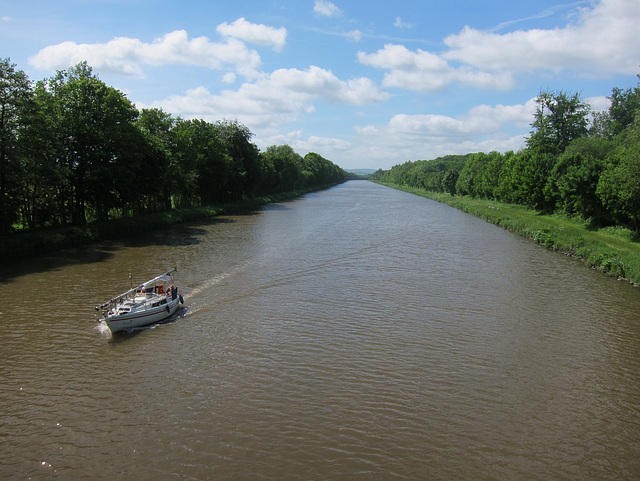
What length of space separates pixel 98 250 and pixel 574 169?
140 feet

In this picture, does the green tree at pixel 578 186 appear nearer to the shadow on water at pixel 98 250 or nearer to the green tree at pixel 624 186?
the green tree at pixel 624 186

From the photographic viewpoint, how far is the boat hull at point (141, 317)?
54.0 feet

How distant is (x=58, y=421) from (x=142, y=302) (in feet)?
23.9

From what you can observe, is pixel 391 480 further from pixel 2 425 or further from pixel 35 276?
pixel 35 276

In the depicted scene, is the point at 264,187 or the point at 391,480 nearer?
the point at 391,480

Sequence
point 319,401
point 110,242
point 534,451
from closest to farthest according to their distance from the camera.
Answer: point 534,451 → point 319,401 → point 110,242

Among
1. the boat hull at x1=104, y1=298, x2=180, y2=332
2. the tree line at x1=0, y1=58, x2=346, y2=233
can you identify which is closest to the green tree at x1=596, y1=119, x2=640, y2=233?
the boat hull at x1=104, y1=298, x2=180, y2=332

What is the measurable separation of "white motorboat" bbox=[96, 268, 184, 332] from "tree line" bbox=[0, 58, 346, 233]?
17257 mm

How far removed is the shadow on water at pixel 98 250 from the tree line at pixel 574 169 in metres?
34.5

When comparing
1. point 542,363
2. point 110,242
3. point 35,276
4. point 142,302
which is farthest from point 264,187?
point 542,363

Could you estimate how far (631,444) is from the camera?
34.7 feet

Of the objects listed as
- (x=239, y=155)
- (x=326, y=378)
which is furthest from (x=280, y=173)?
(x=326, y=378)

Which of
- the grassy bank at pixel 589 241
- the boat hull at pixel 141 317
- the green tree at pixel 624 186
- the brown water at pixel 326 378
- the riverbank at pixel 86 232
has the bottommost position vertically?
the brown water at pixel 326 378

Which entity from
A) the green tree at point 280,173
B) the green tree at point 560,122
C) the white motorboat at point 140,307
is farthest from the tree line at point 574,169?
A: the green tree at point 280,173
